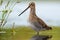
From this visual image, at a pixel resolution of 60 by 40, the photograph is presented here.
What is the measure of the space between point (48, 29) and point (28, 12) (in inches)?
8.3

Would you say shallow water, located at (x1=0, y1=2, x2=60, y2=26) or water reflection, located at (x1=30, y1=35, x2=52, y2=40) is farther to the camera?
shallow water, located at (x1=0, y1=2, x2=60, y2=26)

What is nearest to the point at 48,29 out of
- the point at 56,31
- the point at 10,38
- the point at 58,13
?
the point at 56,31

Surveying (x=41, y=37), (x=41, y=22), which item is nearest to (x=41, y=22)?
(x=41, y=22)

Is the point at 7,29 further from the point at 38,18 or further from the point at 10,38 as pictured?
the point at 38,18

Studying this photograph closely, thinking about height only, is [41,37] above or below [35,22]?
below

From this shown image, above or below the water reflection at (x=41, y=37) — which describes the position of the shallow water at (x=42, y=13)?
above

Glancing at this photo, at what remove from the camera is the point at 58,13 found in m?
1.71

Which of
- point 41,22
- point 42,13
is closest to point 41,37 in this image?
point 41,22

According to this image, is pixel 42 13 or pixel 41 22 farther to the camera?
pixel 42 13

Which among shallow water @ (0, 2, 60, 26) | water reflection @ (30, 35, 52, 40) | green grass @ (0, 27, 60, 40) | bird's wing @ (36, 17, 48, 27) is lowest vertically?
water reflection @ (30, 35, 52, 40)

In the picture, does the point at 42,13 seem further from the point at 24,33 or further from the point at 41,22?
the point at 24,33

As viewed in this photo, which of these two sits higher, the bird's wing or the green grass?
the bird's wing

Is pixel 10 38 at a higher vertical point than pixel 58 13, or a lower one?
lower

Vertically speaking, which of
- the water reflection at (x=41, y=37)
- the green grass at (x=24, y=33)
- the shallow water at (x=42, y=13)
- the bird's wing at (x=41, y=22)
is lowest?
the water reflection at (x=41, y=37)
